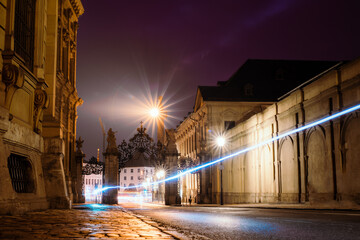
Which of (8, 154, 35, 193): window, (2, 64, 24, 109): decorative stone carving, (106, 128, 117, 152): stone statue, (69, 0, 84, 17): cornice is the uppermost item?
(69, 0, 84, 17): cornice

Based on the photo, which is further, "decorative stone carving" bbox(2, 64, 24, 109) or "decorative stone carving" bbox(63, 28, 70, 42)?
"decorative stone carving" bbox(63, 28, 70, 42)

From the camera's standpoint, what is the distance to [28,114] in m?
13.9

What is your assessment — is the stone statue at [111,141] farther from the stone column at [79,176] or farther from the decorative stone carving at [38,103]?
the decorative stone carving at [38,103]

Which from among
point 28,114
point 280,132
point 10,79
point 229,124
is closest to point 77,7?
point 229,124

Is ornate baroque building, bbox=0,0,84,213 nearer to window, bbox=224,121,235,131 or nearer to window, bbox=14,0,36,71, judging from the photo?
window, bbox=14,0,36,71

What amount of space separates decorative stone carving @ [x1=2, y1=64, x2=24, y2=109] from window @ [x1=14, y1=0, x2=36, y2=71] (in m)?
2.52

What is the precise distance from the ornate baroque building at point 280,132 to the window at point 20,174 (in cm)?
1490

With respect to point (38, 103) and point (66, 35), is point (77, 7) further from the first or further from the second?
point (38, 103)

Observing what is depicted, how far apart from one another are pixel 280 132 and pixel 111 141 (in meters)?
16.8

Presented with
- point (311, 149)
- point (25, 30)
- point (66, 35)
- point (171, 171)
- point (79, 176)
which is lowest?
point (79, 176)

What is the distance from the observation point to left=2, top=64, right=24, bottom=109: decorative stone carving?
35.4ft

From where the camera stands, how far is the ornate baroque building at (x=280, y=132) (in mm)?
22391

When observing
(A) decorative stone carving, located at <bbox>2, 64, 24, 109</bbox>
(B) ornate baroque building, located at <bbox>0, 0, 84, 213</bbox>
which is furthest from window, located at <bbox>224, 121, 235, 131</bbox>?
(A) decorative stone carving, located at <bbox>2, 64, 24, 109</bbox>

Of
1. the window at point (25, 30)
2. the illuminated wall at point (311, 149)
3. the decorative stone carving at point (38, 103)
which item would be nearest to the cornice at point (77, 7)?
the illuminated wall at point (311, 149)
